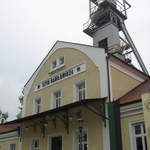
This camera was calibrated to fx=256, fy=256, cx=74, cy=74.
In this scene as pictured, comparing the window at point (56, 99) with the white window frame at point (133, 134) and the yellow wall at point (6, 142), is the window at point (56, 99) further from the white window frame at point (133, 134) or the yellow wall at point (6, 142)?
the white window frame at point (133, 134)

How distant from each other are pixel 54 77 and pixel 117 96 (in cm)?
514

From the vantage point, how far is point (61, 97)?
53.4 feet

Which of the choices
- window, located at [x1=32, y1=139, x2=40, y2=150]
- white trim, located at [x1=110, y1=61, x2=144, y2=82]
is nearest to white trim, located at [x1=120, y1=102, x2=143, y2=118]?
white trim, located at [x1=110, y1=61, x2=144, y2=82]

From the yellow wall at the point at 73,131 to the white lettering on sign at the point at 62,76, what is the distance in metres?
2.47

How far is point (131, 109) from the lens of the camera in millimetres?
12031

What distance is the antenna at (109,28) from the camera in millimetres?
23250

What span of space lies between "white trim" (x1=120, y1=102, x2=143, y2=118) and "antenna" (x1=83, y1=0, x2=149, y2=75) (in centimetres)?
1081

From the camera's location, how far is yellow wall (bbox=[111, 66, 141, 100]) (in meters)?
13.9

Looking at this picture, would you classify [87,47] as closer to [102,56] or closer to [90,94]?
[102,56]

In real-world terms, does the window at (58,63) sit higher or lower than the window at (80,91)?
higher

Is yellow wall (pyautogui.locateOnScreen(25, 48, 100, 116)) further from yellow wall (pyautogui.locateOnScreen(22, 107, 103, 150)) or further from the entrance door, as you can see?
the entrance door

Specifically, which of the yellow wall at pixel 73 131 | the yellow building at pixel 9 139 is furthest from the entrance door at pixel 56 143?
the yellow building at pixel 9 139

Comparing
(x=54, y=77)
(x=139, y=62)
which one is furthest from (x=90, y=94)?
(x=139, y=62)

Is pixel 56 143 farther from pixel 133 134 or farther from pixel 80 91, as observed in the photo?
pixel 133 134
